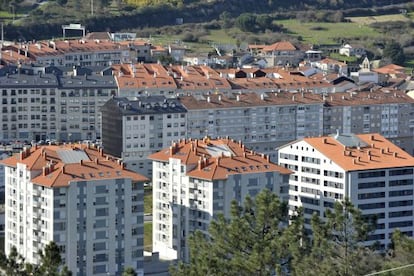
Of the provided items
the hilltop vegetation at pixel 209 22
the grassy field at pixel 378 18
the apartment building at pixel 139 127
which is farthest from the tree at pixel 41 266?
the grassy field at pixel 378 18

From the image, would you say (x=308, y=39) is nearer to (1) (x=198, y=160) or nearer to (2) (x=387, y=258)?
(1) (x=198, y=160)

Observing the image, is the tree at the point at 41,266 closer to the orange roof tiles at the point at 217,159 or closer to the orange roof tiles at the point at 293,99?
the orange roof tiles at the point at 217,159

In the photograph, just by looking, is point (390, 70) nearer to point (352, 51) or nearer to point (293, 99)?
point (352, 51)

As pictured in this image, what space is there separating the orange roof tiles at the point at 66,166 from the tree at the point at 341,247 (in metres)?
9.16

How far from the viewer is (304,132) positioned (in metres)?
74.0

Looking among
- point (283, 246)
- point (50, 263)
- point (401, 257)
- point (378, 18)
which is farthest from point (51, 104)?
point (378, 18)

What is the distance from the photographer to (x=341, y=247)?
4191cm

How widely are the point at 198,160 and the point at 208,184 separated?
152 cm

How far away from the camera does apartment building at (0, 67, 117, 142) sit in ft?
248

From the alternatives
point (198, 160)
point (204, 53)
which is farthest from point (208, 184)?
point (204, 53)

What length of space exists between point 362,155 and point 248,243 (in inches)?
503

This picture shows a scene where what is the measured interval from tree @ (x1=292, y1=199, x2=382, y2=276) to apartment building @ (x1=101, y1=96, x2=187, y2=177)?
26.4 metres

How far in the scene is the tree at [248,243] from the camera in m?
40.4

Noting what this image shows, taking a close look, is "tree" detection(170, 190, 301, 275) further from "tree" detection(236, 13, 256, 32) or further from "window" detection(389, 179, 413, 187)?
"tree" detection(236, 13, 256, 32)
